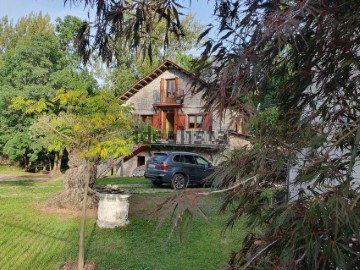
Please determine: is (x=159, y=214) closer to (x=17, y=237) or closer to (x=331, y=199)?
(x=331, y=199)

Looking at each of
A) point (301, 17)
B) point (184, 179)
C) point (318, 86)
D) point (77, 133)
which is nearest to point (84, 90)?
point (77, 133)

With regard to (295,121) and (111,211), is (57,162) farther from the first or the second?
(295,121)

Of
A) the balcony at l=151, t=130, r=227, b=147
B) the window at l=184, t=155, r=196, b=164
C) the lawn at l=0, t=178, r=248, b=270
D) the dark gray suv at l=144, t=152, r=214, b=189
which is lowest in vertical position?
the lawn at l=0, t=178, r=248, b=270

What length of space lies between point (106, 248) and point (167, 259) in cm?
122

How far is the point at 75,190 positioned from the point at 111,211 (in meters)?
1.99

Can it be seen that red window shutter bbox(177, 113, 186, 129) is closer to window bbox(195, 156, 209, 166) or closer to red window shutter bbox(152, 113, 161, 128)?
red window shutter bbox(152, 113, 161, 128)

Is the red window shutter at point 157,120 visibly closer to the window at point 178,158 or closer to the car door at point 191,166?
the car door at point 191,166

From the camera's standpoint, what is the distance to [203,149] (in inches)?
821

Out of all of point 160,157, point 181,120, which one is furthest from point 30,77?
point 160,157

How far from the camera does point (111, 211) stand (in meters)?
7.45

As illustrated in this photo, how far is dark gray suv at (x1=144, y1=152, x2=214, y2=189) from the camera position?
46.3ft

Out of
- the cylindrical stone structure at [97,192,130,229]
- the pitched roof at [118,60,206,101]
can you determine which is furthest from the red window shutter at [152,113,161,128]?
the cylindrical stone structure at [97,192,130,229]

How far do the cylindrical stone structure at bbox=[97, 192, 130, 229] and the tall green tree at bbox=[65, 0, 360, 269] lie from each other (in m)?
5.59

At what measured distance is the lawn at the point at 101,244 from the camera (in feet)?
17.0
